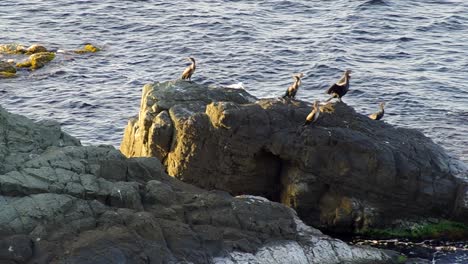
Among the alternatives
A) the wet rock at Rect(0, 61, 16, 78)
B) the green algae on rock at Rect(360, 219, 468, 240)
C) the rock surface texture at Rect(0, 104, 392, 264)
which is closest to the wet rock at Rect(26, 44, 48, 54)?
the wet rock at Rect(0, 61, 16, 78)

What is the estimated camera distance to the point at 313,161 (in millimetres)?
28047

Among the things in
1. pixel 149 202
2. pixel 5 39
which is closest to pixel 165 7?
pixel 5 39

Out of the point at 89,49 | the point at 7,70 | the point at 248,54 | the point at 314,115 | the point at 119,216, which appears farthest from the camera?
the point at 89,49

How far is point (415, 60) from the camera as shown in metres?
45.7

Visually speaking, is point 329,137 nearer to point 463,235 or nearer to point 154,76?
point 463,235

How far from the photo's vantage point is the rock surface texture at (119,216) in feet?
71.5

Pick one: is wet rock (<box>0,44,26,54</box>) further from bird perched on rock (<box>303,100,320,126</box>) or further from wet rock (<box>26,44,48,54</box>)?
bird perched on rock (<box>303,100,320,126</box>)

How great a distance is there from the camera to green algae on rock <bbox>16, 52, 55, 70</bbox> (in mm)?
45784

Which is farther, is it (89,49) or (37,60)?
(89,49)

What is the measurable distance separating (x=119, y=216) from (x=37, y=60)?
25.1m

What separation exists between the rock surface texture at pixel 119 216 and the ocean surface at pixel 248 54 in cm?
1117

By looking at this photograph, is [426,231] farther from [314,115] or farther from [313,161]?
[314,115]

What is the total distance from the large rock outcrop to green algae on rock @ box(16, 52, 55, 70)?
17824 mm

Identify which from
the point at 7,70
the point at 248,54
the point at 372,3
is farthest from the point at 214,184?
the point at 372,3
